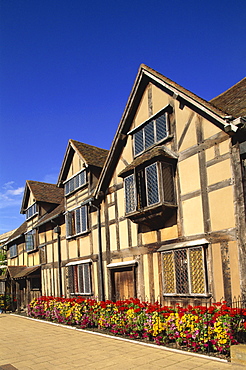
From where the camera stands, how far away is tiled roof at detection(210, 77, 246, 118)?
9981 mm

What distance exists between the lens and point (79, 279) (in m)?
17.0

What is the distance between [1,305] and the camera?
977 inches

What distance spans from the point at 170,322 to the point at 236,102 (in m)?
6.76

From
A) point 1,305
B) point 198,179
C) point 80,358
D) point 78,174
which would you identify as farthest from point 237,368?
point 1,305

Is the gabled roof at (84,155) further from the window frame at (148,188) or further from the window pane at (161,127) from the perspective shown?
the window pane at (161,127)

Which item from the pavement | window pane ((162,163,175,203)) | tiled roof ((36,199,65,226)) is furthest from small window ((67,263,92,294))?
window pane ((162,163,175,203))

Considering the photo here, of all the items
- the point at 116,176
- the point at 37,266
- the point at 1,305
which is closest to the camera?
the point at 116,176

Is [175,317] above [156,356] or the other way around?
above

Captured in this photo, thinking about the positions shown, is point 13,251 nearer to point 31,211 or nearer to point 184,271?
point 31,211

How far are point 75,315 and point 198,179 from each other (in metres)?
7.51

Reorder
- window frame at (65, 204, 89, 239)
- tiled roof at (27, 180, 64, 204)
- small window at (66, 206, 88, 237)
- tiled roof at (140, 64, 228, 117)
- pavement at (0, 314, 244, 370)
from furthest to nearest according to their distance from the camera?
tiled roof at (27, 180, 64, 204), small window at (66, 206, 88, 237), window frame at (65, 204, 89, 239), tiled roof at (140, 64, 228, 117), pavement at (0, 314, 244, 370)

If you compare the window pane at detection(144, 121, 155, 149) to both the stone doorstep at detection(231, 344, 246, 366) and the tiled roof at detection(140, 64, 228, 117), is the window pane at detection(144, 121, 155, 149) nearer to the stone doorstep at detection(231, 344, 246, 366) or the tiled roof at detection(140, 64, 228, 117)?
the tiled roof at detection(140, 64, 228, 117)

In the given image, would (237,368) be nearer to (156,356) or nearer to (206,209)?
(156,356)

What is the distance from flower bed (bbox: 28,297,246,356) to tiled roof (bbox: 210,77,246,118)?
5.15 meters
